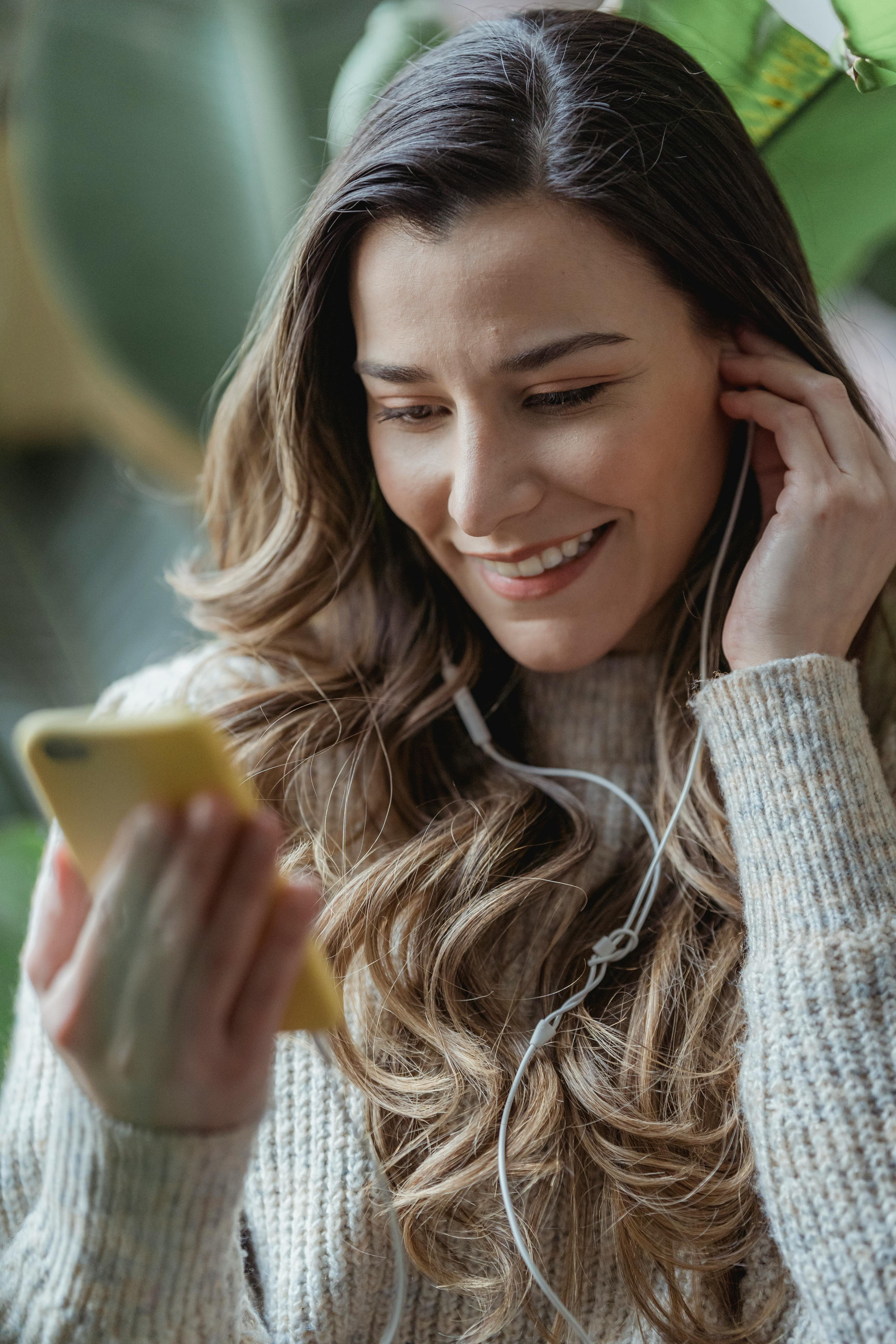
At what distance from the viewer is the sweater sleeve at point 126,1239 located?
22.1 inches

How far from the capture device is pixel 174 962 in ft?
1.64


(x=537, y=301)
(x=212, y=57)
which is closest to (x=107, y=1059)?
(x=537, y=301)

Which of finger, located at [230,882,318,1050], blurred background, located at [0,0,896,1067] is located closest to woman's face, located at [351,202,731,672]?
blurred background, located at [0,0,896,1067]

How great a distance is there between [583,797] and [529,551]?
9.9 inches

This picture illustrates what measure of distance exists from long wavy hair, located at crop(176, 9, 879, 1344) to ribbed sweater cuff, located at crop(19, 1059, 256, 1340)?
22 cm

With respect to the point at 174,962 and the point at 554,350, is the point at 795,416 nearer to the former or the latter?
the point at 554,350

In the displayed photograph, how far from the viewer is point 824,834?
2.50ft

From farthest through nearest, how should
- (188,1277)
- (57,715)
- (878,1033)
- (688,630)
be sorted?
(688,630), (878,1033), (188,1277), (57,715)

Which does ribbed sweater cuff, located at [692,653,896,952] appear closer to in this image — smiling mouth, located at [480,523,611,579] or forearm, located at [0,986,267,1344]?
smiling mouth, located at [480,523,611,579]

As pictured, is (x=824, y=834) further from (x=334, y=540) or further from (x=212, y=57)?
(x=212, y=57)

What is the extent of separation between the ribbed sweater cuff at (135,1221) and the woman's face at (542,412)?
1.50ft

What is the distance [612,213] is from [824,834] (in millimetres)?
454

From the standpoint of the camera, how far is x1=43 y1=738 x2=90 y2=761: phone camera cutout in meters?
0.48

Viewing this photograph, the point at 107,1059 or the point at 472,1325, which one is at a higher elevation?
the point at 107,1059
